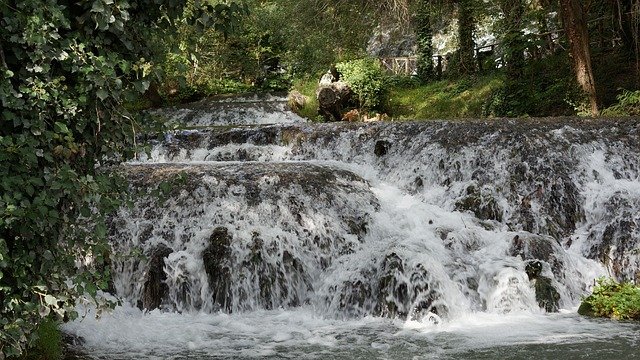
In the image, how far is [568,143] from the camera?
33.2 ft

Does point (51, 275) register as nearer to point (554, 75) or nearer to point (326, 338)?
point (326, 338)

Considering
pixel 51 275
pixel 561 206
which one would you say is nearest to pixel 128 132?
pixel 51 275

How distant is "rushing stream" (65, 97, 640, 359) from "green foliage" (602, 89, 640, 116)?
8.33 ft

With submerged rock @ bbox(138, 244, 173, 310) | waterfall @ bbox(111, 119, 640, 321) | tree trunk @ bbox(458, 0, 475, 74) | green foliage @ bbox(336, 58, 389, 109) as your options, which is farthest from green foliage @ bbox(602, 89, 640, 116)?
submerged rock @ bbox(138, 244, 173, 310)

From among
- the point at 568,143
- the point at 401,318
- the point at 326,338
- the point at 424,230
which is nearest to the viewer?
the point at 326,338

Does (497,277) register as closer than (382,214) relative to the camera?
Yes

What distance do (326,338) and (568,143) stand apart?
6162 mm

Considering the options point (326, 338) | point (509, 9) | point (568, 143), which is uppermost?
point (509, 9)

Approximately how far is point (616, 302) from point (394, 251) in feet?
8.52

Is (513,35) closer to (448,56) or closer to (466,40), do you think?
(466,40)

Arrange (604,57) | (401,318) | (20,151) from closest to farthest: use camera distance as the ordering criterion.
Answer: (20,151) < (401,318) < (604,57)

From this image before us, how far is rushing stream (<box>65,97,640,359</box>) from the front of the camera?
19.9 ft

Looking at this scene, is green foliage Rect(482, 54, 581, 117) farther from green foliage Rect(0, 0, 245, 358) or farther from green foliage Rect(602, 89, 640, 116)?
green foliage Rect(0, 0, 245, 358)

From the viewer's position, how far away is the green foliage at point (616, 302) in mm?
6586
